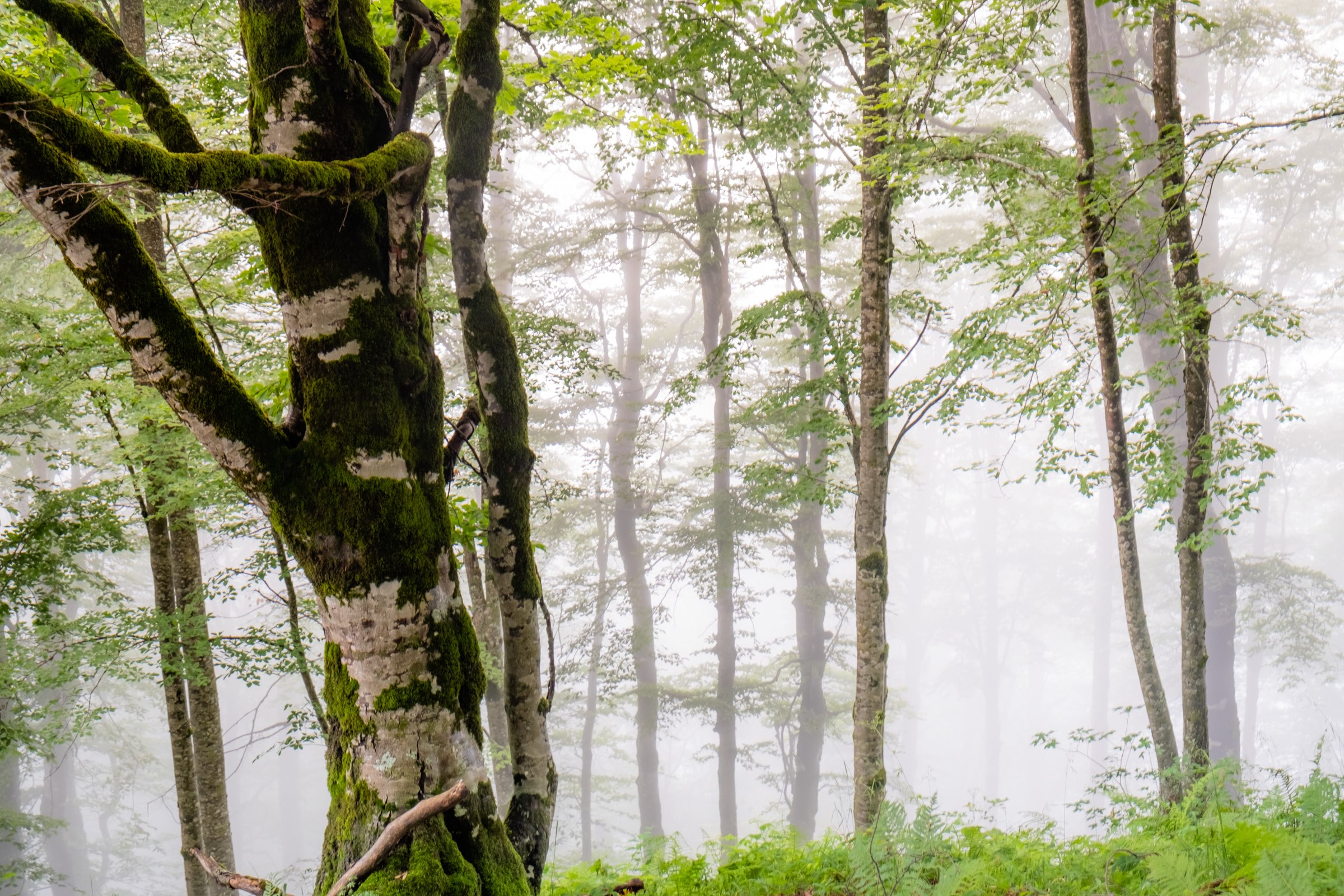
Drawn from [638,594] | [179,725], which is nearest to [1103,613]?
[638,594]

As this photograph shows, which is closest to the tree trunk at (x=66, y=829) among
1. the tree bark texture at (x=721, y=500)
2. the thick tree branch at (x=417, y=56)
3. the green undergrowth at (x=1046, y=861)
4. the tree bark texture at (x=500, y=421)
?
the tree bark texture at (x=721, y=500)

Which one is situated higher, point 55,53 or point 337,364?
point 55,53

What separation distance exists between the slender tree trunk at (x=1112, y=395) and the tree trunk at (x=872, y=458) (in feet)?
4.40

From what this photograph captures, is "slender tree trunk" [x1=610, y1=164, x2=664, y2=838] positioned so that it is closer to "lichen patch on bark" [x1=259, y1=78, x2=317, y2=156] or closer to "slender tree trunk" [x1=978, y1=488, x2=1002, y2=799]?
"lichen patch on bark" [x1=259, y1=78, x2=317, y2=156]

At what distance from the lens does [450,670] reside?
2406mm

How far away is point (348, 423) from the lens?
2.38m

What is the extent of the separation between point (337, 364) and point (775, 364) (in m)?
16.0

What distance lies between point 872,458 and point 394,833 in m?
4.83

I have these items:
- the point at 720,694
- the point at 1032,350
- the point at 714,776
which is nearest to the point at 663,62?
the point at 1032,350

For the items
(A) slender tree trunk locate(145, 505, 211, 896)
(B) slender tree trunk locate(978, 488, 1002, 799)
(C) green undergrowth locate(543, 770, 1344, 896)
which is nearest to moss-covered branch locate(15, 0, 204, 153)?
(C) green undergrowth locate(543, 770, 1344, 896)

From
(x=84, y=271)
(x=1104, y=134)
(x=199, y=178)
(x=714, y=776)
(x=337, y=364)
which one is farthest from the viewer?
(x=714, y=776)

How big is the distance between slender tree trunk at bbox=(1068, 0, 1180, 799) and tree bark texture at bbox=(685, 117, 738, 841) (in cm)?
749

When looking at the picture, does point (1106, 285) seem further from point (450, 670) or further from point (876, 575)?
point (450, 670)

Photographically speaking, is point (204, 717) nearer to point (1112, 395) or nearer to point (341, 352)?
point (341, 352)
